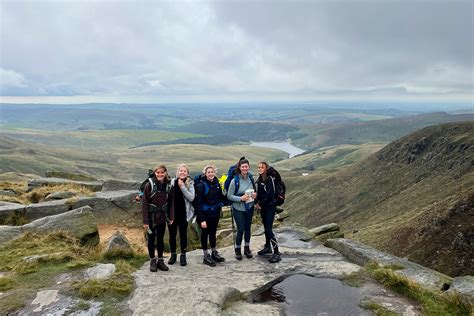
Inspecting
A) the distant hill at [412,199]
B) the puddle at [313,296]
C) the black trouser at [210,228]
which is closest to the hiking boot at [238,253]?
the black trouser at [210,228]

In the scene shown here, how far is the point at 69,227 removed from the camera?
16.8 meters

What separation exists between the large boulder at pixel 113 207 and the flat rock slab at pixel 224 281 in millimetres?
8779

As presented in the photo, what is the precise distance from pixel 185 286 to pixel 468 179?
6865cm

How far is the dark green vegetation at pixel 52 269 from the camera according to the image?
11.0 m

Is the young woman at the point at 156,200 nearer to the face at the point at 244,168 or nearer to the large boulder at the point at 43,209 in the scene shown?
the face at the point at 244,168

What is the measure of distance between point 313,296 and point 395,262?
17.5ft

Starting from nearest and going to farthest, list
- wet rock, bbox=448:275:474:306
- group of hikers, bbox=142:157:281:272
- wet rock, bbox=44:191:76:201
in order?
1. wet rock, bbox=448:275:474:306
2. group of hikers, bbox=142:157:281:272
3. wet rock, bbox=44:191:76:201

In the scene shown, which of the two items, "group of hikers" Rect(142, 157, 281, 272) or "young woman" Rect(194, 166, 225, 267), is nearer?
"group of hikers" Rect(142, 157, 281, 272)

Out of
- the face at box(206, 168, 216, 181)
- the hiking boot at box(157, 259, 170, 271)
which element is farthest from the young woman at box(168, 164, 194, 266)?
the hiking boot at box(157, 259, 170, 271)

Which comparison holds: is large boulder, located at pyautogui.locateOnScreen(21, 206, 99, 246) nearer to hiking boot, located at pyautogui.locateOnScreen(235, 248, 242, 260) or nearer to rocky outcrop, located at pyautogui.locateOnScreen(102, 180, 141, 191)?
hiking boot, located at pyautogui.locateOnScreen(235, 248, 242, 260)

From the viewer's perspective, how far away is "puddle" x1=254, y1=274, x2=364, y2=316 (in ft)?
36.0

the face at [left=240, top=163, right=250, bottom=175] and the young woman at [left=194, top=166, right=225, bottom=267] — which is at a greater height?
the face at [left=240, top=163, right=250, bottom=175]

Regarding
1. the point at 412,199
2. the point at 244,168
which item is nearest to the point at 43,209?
the point at 244,168

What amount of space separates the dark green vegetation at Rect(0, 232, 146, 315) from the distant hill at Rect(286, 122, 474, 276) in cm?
3032
